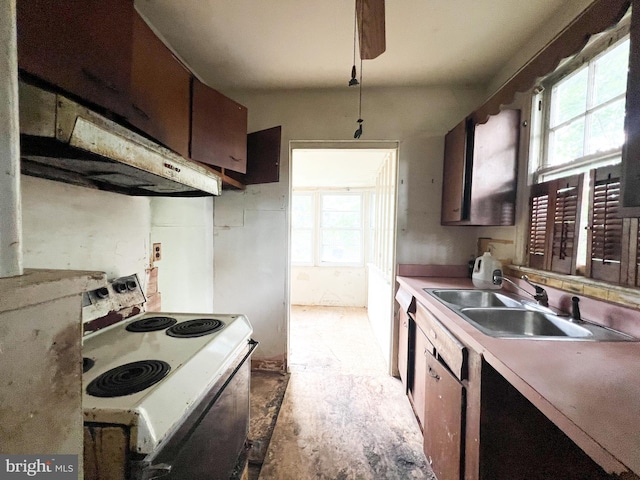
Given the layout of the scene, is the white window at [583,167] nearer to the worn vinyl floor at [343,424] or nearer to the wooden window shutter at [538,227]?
the wooden window shutter at [538,227]

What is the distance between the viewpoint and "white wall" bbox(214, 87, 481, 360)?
216cm

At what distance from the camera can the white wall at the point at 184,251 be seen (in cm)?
165

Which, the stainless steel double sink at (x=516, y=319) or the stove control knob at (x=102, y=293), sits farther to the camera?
the stove control knob at (x=102, y=293)

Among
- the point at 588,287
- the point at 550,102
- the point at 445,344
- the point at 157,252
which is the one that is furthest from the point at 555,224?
the point at 157,252

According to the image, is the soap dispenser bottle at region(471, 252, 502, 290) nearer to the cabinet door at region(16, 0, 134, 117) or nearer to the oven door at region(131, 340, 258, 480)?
the oven door at region(131, 340, 258, 480)

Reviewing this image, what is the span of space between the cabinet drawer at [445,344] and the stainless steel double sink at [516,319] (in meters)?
0.10

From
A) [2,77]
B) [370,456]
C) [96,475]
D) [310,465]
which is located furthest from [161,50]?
[370,456]

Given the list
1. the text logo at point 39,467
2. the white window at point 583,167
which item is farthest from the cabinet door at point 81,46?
the white window at point 583,167

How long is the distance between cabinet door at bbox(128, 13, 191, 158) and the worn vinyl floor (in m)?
1.70

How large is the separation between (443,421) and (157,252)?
175 cm

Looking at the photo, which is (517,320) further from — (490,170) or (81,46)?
(81,46)

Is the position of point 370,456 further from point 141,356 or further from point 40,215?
point 40,215

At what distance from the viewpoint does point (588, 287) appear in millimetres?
1189

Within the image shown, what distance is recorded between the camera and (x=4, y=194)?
355mm
